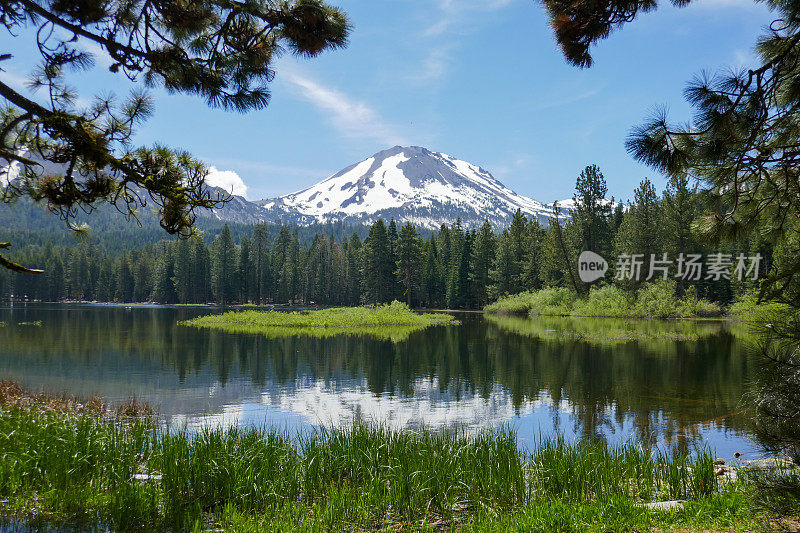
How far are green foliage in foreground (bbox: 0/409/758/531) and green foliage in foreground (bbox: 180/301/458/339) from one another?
28.4m

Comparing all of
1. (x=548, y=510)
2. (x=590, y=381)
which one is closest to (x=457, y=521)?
(x=548, y=510)

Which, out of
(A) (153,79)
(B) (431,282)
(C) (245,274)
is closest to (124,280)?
(C) (245,274)

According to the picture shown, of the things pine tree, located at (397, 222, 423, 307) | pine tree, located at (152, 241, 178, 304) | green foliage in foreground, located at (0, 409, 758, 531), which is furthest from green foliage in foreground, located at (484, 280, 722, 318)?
pine tree, located at (152, 241, 178, 304)

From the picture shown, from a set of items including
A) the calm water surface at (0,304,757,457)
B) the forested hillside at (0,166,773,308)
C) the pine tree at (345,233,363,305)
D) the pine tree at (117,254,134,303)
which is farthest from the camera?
the pine tree at (117,254,134,303)

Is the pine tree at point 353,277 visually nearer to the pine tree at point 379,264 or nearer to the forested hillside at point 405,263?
the forested hillside at point 405,263

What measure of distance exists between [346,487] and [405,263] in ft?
233

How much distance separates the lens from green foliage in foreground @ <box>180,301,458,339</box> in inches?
1523

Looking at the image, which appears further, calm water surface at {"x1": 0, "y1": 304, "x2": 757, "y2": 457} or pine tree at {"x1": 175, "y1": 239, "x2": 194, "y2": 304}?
pine tree at {"x1": 175, "y1": 239, "x2": 194, "y2": 304}

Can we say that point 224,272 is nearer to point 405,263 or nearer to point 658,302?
point 405,263

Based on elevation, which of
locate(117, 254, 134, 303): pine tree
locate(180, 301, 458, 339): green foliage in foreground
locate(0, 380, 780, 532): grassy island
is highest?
locate(117, 254, 134, 303): pine tree

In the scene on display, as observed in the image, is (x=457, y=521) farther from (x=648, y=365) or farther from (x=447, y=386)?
(x=648, y=365)

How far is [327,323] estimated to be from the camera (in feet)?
142

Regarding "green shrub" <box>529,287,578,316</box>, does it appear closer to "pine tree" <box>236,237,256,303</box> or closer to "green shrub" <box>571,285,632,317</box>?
A: "green shrub" <box>571,285,632,317</box>

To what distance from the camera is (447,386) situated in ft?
58.9
